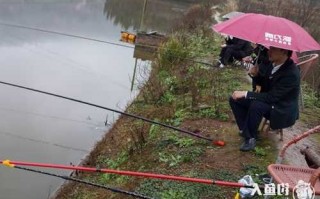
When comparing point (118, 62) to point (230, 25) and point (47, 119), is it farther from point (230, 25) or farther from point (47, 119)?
point (230, 25)

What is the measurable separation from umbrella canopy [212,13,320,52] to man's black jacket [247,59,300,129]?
281mm

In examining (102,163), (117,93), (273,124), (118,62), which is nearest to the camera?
(273,124)

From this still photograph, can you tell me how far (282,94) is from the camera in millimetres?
4148

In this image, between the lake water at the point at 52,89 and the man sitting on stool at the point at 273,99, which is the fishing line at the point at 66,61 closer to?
the lake water at the point at 52,89

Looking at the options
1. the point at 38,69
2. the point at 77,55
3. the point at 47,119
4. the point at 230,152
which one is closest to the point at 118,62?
the point at 77,55

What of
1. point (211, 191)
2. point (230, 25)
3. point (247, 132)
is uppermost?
point (230, 25)

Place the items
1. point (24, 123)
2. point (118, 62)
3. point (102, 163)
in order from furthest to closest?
point (118, 62) < point (24, 123) < point (102, 163)

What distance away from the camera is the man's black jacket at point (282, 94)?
409 centimetres

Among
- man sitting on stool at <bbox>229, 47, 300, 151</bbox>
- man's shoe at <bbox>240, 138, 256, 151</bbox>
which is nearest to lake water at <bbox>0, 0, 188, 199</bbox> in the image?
man's shoe at <bbox>240, 138, 256, 151</bbox>

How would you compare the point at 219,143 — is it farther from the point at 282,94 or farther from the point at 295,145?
the point at 282,94

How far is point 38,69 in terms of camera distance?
11.7m

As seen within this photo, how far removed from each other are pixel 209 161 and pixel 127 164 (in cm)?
132

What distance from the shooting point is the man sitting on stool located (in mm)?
4090

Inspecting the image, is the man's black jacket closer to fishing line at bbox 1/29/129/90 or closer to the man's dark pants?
the man's dark pants
